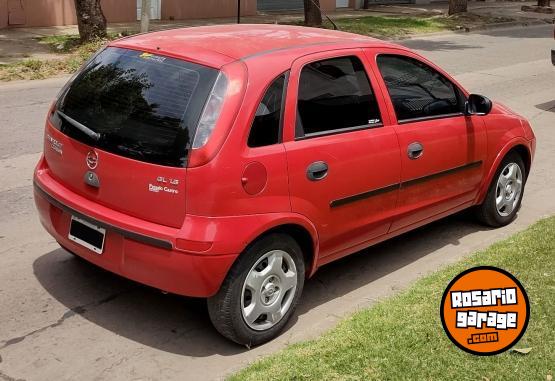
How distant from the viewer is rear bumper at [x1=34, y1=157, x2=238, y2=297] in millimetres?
3979

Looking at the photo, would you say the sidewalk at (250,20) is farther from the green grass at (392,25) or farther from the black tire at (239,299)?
the black tire at (239,299)

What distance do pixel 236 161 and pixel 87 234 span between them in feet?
3.44

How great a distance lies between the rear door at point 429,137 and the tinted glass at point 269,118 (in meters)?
0.99

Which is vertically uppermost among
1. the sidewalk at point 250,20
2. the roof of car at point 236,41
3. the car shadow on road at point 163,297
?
the roof of car at point 236,41

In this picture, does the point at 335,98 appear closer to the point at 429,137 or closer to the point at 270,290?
the point at 429,137

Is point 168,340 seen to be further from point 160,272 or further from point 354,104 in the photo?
point 354,104

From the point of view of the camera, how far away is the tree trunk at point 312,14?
20.7m

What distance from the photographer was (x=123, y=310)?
15.4ft

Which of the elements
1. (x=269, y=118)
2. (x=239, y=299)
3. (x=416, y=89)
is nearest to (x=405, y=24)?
(x=416, y=89)

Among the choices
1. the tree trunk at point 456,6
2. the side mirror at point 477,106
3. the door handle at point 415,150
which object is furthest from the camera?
the tree trunk at point 456,6

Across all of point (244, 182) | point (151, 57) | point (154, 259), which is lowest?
point (154, 259)

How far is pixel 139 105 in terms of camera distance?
4273mm

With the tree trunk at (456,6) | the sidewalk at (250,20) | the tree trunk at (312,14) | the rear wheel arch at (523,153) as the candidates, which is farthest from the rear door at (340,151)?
the tree trunk at (456,6)

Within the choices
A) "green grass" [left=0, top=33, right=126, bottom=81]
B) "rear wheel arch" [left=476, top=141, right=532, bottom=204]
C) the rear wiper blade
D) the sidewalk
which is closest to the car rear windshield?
the rear wiper blade
